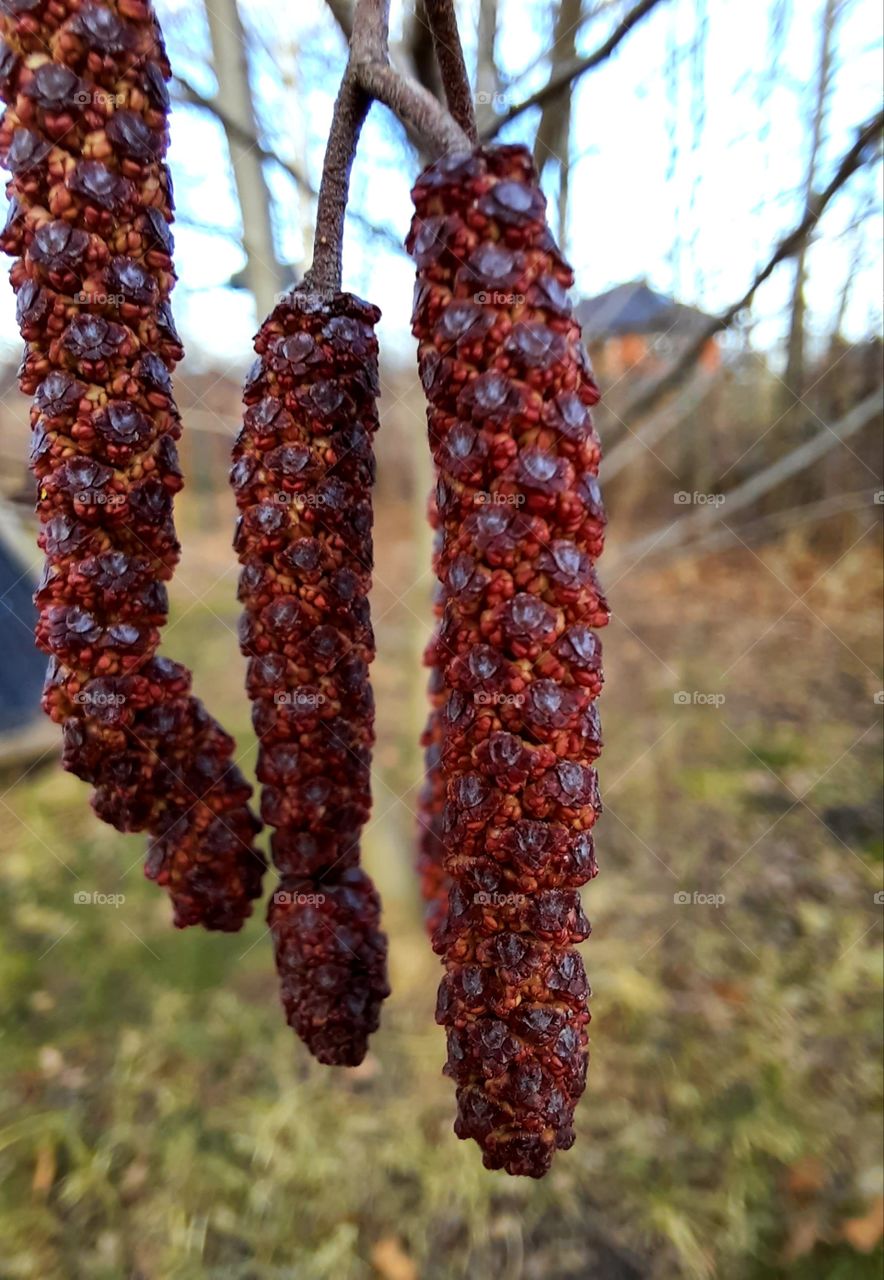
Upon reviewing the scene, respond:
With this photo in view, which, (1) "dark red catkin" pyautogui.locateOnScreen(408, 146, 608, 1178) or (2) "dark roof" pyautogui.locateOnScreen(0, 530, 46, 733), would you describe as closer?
(1) "dark red catkin" pyautogui.locateOnScreen(408, 146, 608, 1178)

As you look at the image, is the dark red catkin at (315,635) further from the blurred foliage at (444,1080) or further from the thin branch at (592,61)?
the blurred foliage at (444,1080)

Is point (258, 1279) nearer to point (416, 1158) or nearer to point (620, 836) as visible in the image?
point (416, 1158)
